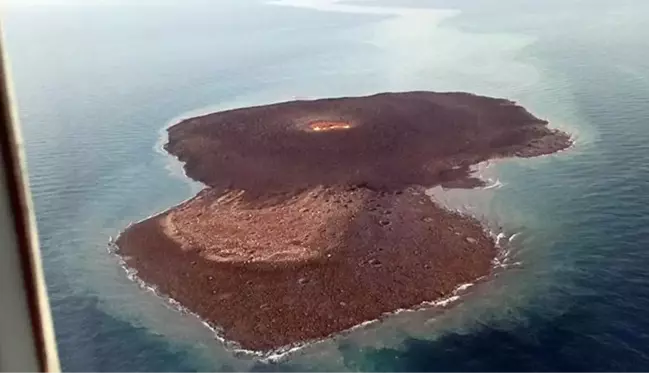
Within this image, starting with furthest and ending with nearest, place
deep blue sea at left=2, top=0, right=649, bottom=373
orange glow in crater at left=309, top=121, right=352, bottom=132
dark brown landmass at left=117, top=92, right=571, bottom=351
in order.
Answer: orange glow in crater at left=309, top=121, right=352, bottom=132
dark brown landmass at left=117, top=92, right=571, bottom=351
deep blue sea at left=2, top=0, right=649, bottom=373

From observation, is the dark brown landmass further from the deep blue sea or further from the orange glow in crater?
the deep blue sea

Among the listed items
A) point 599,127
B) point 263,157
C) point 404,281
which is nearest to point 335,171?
point 263,157

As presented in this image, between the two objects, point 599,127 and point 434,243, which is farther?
point 599,127

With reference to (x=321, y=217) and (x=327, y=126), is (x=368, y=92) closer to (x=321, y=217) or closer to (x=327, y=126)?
(x=327, y=126)

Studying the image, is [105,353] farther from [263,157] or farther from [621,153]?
[621,153]

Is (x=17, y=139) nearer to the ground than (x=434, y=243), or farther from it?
farther from it

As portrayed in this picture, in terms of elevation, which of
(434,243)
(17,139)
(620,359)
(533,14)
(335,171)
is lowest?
(620,359)

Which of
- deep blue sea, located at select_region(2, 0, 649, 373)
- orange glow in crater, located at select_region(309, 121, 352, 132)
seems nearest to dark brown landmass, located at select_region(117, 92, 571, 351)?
orange glow in crater, located at select_region(309, 121, 352, 132)
